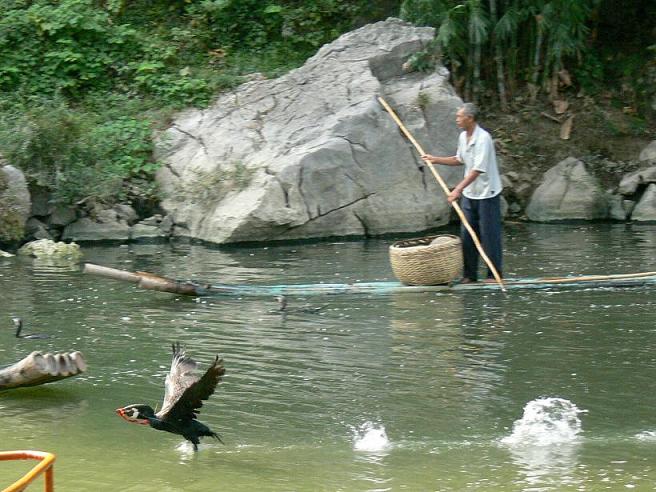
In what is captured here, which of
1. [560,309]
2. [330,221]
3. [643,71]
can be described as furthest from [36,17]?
[560,309]

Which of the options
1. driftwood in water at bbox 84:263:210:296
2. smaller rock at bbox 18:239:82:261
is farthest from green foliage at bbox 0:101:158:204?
driftwood in water at bbox 84:263:210:296

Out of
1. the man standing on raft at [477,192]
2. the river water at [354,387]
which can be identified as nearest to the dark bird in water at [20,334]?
the river water at [354,387]

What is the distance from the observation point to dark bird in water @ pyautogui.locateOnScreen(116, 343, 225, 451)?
19.7 ft

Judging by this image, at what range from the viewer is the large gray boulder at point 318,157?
1480 cm

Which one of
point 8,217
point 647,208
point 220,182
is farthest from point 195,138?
point 647,208

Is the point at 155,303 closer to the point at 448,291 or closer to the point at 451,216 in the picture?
the point at 448,291

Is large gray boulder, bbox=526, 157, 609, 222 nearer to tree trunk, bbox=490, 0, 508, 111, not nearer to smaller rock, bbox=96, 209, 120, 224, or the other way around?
tree trunk, bbox=490, 0, 508, 111

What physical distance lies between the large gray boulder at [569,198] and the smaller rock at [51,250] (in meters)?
6.25

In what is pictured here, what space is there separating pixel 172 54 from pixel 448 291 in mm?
8412

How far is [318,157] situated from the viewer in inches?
584

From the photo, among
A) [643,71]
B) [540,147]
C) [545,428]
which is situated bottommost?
[545,428]

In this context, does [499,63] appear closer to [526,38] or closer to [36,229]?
[526,38]

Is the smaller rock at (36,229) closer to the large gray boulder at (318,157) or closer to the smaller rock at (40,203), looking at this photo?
the smaller rock at (40,203)

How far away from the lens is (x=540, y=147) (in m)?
17.4
